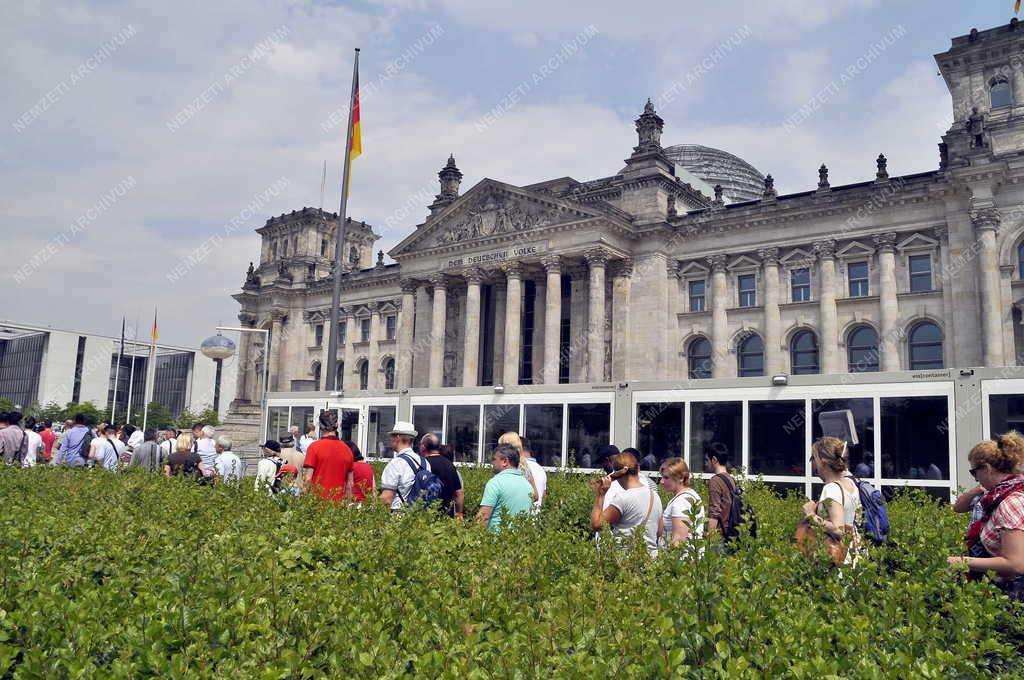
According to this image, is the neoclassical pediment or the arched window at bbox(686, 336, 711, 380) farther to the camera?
the neoclassical pediment

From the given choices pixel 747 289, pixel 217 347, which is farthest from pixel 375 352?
pixel 747 289

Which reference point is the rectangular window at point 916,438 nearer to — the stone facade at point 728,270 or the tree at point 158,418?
the stone facade at point 728,270

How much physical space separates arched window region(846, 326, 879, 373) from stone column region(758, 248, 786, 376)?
3116mm

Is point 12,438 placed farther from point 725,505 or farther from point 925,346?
point 925,346

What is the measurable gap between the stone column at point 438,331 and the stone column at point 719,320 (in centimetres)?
1649

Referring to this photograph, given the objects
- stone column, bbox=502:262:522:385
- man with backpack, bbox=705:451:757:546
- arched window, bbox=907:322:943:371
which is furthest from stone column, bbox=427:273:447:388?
man with backpack, bbox=705:451:757:546

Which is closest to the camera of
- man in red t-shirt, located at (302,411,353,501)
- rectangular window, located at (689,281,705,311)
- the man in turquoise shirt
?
the man in turquoise shirt

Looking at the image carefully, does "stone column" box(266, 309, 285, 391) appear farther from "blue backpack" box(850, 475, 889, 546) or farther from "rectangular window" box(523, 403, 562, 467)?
"blue backpack" box(850, 475, 889, 546)

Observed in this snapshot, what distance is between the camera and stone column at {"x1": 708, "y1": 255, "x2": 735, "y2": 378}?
40.2m

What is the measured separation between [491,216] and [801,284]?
1833 centimetres

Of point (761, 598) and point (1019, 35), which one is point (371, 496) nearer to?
point (761, 598)

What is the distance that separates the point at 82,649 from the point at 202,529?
3253 mm

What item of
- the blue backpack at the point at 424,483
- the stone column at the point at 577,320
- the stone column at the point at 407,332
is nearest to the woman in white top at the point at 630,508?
the blue backpack at the point at 424,483

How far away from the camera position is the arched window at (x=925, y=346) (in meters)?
35.2
